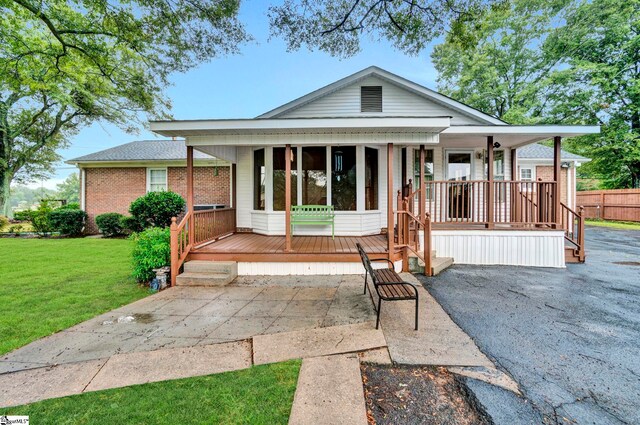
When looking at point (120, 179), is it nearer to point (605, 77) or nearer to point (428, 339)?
point (428, 339)

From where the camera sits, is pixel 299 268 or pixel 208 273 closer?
pixel 208 273

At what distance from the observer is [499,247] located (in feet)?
23.0

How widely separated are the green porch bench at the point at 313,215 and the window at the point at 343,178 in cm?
42

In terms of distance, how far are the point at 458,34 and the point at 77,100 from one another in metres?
20.7

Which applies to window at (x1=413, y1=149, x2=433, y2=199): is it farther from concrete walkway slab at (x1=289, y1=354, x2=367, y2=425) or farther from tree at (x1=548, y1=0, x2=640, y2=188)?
tree at (x1=548, y1=0, x2=640, y2=188)

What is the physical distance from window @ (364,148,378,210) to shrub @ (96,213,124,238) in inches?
430

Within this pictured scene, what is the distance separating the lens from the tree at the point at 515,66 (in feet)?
65.6

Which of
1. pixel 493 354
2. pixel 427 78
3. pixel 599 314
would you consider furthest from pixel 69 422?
pixel 427 78

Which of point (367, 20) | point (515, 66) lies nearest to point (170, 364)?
point (367, 20)

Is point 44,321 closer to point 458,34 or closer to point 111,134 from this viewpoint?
point 458,34

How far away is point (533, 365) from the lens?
9.09 ft

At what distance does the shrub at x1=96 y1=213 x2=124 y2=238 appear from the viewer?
40.5 feet

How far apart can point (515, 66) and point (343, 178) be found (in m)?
22.3

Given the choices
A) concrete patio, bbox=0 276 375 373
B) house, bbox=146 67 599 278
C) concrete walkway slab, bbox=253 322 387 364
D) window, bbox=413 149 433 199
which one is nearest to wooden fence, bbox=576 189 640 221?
house, bbox=146 67 599 278
